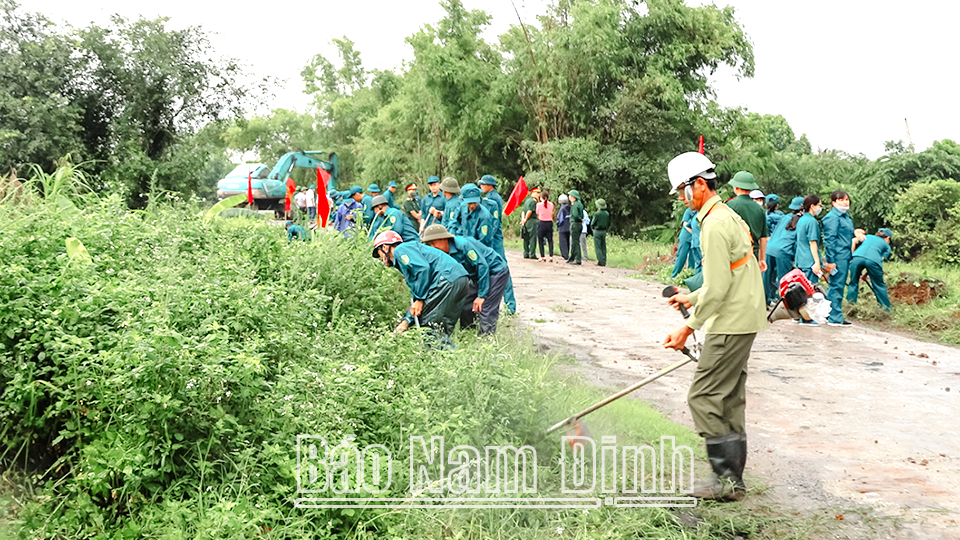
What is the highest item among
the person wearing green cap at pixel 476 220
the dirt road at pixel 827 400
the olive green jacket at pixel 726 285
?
→ the person wearing green cap at pixel 476 220

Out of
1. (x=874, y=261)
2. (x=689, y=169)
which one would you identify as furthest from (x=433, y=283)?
(x=874, y=261)

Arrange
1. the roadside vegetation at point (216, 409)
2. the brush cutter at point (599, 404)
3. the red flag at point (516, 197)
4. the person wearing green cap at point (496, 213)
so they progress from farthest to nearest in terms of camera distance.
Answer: the red flag at point (516, 197), the person wearing green cap at point (496, 213), the brush cutter at point (599, 404), the roadside vegetation at point (216, 409)

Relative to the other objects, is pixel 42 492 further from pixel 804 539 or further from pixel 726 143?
pixel 726 143

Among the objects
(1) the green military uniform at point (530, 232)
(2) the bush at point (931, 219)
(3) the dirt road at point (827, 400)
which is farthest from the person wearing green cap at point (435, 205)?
(2) the bush at point (931, 219)

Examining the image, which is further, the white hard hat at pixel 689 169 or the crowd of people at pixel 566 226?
the crowd of people at pixel 566 226

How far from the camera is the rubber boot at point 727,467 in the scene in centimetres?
497

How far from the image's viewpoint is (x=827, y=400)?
7.33m

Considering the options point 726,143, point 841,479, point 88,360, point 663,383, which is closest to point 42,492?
point 88,360

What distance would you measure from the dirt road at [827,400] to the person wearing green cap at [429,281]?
4.88 ft

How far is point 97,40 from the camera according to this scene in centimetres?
2116

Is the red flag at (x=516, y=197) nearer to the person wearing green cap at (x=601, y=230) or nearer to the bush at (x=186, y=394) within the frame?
the person wearing green cap at (x=601, y=230)

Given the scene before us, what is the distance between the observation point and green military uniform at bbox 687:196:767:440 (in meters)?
4.95

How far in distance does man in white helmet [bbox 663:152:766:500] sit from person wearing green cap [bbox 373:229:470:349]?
9.03 feet

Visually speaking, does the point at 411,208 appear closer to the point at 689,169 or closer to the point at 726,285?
the point at 689,169
